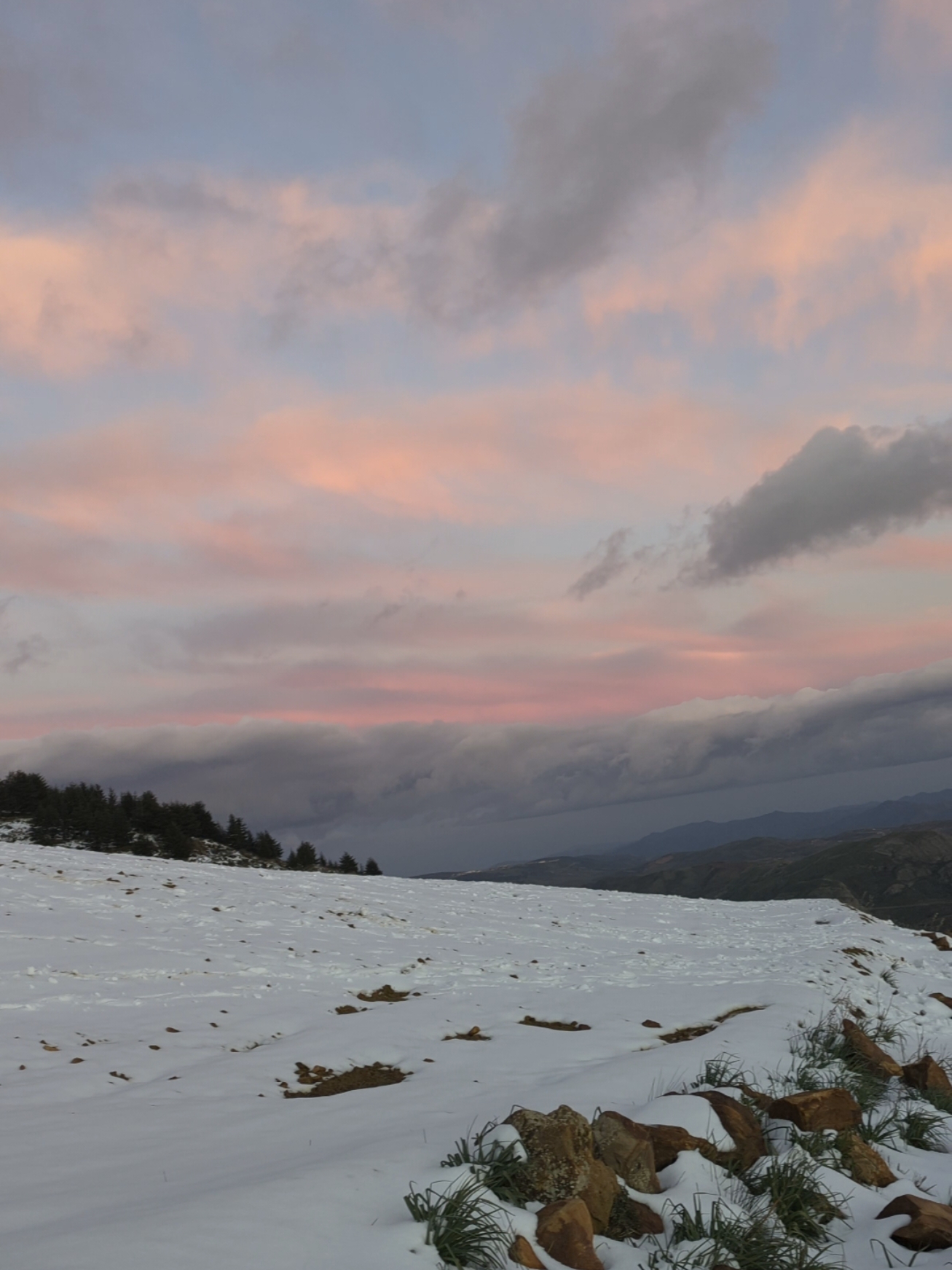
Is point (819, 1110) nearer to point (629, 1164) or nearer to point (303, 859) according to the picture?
point (629, 1164)

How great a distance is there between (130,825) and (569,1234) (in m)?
83.5

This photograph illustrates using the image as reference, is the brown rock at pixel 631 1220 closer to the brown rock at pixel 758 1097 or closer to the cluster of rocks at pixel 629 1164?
Answer: the cluster of rocks at pixel 629 1164

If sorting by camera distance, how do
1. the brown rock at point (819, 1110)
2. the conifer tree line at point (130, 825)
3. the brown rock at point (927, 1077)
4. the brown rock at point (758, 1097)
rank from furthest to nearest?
the conifer tree line at point (130, 825) → the brown rock at point (927, 1077) → the brown rock at point (758, 1097) → the brown rock at point (819, 1110)

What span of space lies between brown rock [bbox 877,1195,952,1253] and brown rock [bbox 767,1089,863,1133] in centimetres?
142

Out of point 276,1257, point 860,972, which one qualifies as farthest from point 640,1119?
point 860,972

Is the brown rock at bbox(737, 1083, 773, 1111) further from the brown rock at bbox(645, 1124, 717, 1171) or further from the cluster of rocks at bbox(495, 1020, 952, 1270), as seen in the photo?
the brown rock at bbox(645, 1124, 717, 1171)

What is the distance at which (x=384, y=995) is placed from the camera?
52.8 ft

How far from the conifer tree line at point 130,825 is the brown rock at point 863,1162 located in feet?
227

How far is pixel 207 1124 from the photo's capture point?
316 inches

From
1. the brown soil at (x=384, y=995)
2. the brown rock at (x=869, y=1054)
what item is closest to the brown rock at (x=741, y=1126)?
the brown rock at (x=869, y=1054)

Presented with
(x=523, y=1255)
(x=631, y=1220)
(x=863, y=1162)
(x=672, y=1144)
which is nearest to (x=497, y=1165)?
(x=523, y=1255)

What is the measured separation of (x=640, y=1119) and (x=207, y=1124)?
4.64 m

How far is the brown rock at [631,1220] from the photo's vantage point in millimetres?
5402

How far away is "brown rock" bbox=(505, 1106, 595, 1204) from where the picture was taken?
212 inches
